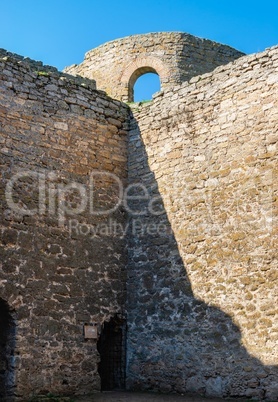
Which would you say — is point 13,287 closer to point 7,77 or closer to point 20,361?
point 20,361

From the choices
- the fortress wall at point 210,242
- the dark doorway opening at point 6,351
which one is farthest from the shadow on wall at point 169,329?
the dark doorway opening at point 6,351

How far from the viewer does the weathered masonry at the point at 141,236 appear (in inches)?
338

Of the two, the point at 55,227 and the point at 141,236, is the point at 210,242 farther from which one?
the point at 55,227

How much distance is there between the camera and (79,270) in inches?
376

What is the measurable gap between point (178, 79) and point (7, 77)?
5.66 m

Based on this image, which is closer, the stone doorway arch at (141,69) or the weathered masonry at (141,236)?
the weathered masonry at (141,236)

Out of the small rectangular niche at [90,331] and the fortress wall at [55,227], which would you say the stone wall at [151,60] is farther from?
the small rectangular niche at [90,331]

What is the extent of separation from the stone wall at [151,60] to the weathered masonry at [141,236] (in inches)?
126

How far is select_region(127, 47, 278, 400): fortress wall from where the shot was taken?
8.53m

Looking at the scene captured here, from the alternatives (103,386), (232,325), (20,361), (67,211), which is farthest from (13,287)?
(232,325)

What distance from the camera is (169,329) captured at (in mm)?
9445

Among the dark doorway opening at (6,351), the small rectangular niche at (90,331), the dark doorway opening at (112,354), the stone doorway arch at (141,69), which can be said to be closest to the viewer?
the dark doorway opening at (6,351)

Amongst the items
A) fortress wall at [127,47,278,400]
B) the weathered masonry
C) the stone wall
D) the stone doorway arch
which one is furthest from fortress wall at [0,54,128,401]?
the stone wall

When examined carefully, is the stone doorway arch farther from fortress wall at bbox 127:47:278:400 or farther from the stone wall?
fortress wall at bbox 127:47:278:400
